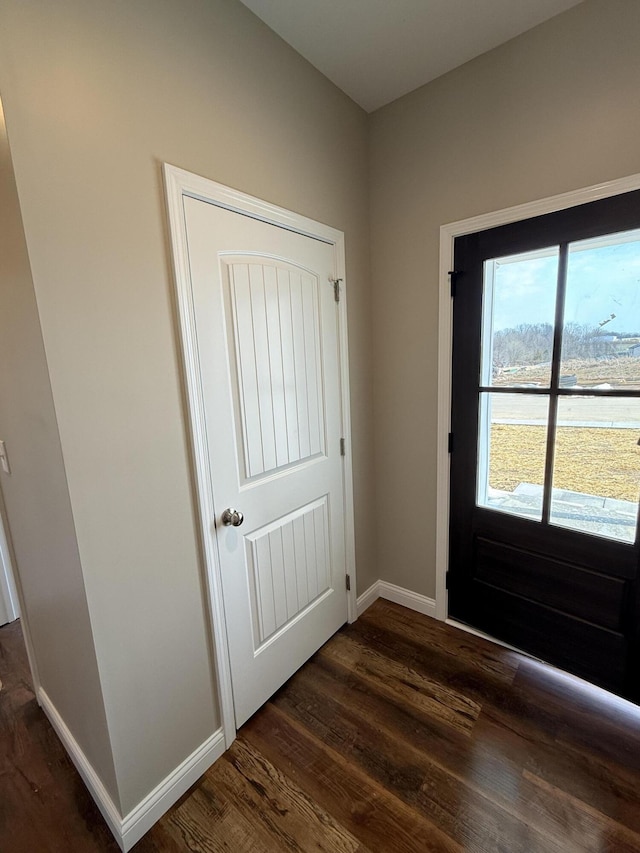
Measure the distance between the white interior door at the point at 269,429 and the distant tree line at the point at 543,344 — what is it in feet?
2.54

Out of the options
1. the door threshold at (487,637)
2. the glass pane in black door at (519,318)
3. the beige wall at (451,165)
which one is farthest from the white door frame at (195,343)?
the door threshold at (487,637)

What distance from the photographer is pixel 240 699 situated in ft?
4.87

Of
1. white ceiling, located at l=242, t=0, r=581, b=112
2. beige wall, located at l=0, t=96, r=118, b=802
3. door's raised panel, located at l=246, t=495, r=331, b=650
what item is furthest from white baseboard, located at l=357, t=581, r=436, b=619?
white ceiling, located at l=242, t=0, r=581, b=112

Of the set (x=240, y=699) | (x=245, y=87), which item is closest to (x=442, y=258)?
(x=245, y=87)

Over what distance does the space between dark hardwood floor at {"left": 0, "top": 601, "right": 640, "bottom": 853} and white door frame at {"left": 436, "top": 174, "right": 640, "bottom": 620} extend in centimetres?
52

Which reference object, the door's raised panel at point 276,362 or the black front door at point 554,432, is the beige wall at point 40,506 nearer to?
the door's raised panel at point 276,362

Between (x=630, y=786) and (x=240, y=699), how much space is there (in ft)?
4.61

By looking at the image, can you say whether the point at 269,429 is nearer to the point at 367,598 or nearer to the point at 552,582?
the point at 367,598

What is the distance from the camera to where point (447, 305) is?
180 centimetres

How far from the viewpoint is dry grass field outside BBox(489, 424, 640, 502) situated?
146 cm

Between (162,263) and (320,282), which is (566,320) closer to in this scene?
(320,282)

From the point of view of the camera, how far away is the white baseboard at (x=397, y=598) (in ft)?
7.04

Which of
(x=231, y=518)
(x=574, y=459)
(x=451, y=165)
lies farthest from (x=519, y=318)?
(x=231, y=518)

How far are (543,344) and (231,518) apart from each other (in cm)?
147
